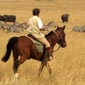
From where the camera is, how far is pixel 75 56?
16562mm

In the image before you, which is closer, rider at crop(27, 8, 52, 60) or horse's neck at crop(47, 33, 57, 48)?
rider at crop(27, 8, 52, 60)

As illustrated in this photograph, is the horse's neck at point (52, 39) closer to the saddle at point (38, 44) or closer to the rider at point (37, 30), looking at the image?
the rider at point (37, 30)

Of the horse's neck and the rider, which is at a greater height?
the rider

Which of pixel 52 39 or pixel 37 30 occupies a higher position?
pixel 37 30

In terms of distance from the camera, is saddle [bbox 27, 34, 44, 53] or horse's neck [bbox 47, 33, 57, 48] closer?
saddle [bbox 27, 34, 44, 53]

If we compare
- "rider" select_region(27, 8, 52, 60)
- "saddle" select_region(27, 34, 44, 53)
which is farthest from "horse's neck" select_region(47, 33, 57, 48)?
"saddle" select_region(27, 34, 44, 53)

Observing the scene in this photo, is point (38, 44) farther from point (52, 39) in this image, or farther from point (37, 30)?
point (52, 39)

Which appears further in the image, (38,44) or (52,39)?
(52,39)

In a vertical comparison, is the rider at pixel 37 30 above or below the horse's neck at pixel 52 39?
above

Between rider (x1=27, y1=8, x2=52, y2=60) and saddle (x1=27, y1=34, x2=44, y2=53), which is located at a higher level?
rider (x1=27, y1=8, x2=52, y2=60)

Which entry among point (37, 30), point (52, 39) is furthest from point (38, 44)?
point (52, 39)

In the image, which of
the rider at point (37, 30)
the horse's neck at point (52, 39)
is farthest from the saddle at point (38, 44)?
the horse's neck at point (52, 39)

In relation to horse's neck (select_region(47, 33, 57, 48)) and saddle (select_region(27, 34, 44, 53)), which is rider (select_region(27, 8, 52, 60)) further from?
horse's neck (select_region(47, 33, 57, 48))

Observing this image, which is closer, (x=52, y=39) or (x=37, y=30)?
(x=37, y=30)
